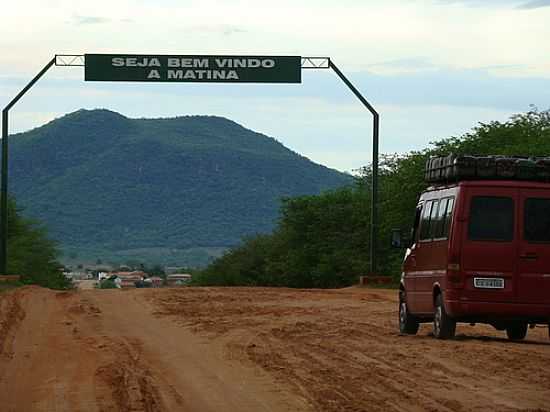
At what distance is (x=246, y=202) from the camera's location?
176250mm

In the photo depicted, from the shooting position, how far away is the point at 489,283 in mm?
19141

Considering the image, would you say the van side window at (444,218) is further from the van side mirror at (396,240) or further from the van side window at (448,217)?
the van side mirror at (396,240)

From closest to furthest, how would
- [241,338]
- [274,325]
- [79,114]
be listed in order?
[241,338]
[274,325]
[79,114]

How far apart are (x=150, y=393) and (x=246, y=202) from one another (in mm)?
163025

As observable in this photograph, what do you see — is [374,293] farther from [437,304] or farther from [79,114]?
[79,114]

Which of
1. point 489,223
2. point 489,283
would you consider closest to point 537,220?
point 489,223

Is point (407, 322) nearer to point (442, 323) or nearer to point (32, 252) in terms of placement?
point (442, 323)

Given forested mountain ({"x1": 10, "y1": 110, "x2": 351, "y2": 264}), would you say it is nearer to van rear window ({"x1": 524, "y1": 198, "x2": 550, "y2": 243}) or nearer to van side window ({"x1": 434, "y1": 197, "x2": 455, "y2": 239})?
van side window ({"x1": 434, "y1": 197, "x2": 455, "y2": 239})

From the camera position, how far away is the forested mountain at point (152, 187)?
17350 cm

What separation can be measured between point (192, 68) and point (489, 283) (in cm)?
2083

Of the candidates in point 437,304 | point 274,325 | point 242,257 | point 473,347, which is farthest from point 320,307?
point 242,257

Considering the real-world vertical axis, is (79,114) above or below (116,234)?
above

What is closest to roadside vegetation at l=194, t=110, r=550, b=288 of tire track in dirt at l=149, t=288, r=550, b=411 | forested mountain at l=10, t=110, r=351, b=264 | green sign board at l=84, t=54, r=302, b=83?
green sign board at l=84, t=54, r=302, b=83

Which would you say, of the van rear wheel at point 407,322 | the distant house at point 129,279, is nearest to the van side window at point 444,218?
the van rear wheel at point 407,322
